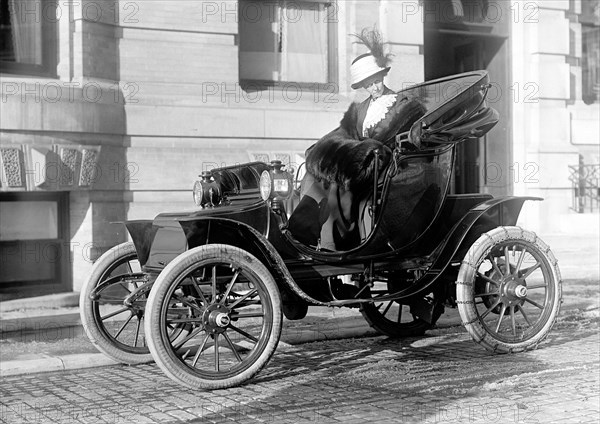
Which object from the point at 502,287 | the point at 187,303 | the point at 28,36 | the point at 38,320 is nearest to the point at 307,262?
the point at 187,303

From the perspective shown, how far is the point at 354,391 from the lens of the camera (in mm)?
6480

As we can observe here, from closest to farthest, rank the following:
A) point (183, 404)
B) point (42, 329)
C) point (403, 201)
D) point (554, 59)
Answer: point (183, 404) → point (403, 201) → point (42, 329) → point (554, 59)

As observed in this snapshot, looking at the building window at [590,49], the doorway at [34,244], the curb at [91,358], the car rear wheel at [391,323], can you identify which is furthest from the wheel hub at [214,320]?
the building window at [590,49]

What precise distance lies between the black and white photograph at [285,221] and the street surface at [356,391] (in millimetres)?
34

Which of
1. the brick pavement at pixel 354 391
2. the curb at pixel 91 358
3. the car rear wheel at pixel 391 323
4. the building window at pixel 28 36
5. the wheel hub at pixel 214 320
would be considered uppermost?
the building window at pixel 28 36

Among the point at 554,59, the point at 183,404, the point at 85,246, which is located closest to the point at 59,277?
the point at 85,246

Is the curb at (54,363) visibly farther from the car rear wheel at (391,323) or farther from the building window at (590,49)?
the building window at (590,49)

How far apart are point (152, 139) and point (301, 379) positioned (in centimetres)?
609

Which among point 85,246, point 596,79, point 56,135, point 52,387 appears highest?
point 596,79

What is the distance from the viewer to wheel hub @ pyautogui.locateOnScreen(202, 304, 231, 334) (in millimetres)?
6562

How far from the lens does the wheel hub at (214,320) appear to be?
6.56m

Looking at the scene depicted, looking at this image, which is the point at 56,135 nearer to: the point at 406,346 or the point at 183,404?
the point at 406,346

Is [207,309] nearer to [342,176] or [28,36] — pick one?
[342,176]

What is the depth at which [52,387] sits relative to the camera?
6.89 m
